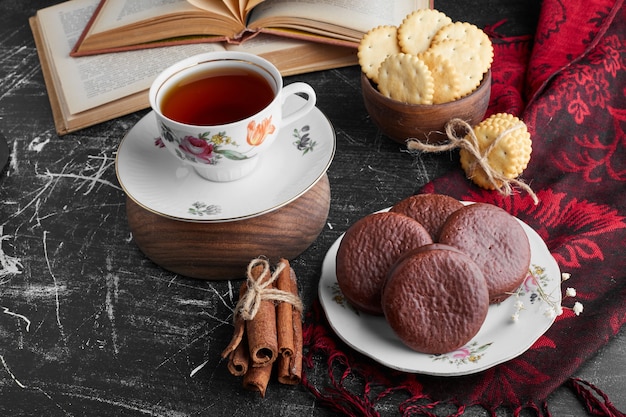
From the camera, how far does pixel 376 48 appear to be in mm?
1201

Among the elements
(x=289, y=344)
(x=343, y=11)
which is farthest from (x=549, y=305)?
(x=343, y=11)

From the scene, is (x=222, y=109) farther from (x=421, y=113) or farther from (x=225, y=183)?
(x=421, y=113)

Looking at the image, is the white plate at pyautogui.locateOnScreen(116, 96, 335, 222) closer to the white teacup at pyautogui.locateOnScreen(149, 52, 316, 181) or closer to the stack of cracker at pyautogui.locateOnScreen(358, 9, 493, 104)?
the white teacup at pyautogui.locateOnScreen(149, 52, 316, 181)

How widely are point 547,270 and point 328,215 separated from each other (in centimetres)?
35

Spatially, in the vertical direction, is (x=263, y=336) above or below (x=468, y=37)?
below

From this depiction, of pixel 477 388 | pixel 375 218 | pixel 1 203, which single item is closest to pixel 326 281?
pixel 375 218

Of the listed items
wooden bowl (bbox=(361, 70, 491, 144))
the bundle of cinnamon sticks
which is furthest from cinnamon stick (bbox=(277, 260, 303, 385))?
wooden bowl (bbox=(361, 70, 491, 144))

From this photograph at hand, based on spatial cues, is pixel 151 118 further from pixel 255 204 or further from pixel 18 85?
pixel 18 85

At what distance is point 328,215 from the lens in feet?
3.63

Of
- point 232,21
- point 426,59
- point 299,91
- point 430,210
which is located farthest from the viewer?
point 232,21

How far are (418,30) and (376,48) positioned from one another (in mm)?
78

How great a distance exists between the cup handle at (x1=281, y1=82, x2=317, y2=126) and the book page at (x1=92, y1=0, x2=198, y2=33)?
45 centimetres

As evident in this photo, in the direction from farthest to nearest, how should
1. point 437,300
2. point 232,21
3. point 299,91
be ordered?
point 232,21 → point 299,91 → point 437,300

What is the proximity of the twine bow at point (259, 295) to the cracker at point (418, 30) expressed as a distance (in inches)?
19.2
